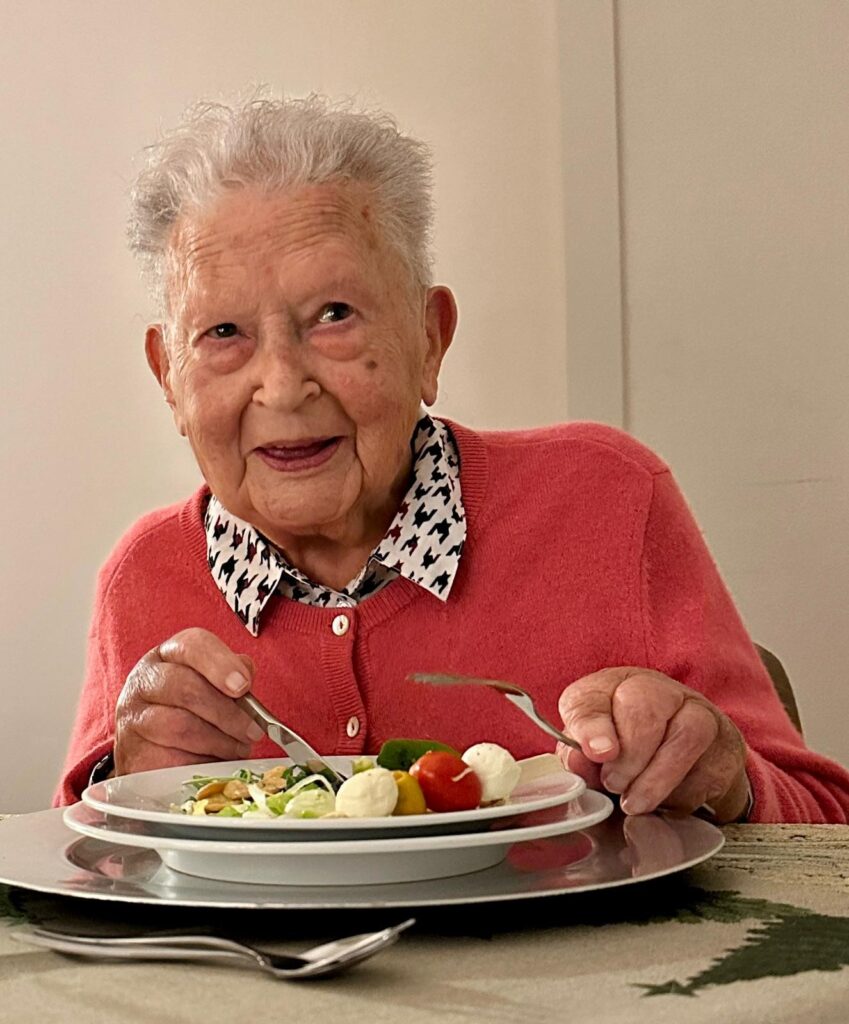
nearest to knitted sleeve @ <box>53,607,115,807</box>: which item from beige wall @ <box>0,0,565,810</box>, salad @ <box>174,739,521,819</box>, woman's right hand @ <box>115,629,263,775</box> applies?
woman's right hand @ <box>115,629,263,775</box>

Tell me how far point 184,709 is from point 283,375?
0.38 meters

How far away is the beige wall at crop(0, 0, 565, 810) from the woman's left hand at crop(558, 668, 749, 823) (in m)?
1.76

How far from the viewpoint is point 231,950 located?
26.6 inches

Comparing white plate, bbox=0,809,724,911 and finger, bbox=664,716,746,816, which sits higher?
finger, bbox=664,716,746,816

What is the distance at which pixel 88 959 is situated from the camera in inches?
27.9

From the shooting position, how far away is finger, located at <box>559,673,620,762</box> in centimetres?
100

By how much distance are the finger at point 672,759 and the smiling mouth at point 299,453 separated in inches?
21.6

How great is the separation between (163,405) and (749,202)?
48.3 inches

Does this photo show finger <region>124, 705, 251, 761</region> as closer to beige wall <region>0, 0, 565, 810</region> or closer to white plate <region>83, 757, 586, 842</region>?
white plate <region>83, 757, 586, 842</region>

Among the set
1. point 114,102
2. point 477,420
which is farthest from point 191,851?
point 114,102

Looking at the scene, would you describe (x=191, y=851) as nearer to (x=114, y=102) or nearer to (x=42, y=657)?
(x=42, y=657)

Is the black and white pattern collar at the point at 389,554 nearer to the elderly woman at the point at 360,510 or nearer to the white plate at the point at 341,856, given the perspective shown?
the elderly woman at the point at 360,510

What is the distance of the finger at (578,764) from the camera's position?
43.4 inches

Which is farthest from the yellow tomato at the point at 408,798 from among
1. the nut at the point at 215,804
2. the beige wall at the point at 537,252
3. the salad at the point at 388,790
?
the beige wall at the point at 537,252
